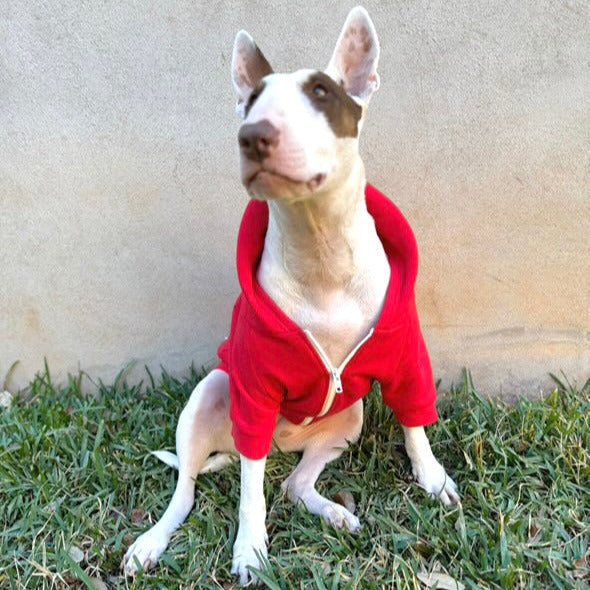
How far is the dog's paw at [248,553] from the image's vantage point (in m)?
2.00

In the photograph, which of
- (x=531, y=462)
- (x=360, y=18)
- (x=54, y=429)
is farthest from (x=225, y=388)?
(x=360, y=18)

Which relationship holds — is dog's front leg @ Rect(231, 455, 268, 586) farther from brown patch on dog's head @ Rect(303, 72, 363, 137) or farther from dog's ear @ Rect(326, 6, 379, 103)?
dog's ear @ Rect(326, 6, 379, 103)

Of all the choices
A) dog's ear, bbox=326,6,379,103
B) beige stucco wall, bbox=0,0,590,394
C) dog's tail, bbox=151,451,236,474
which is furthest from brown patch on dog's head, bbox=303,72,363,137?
dog's tail, bbox=151,451,236,474

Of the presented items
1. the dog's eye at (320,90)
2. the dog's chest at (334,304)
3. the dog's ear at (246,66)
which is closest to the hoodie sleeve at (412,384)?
the dog's chest at (334,304)

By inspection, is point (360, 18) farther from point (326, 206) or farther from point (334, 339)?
point (334, 339)

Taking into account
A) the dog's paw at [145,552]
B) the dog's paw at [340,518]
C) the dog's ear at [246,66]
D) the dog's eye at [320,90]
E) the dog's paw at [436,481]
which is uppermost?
the dog's ear at [246,66]

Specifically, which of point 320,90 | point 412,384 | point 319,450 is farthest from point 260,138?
point 319,450

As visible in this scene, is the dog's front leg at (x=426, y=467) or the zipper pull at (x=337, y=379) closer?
the zipper pull at (x=337, y=379)

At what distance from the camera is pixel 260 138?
4.76 feet

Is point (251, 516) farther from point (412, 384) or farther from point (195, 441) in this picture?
point (412, 384)

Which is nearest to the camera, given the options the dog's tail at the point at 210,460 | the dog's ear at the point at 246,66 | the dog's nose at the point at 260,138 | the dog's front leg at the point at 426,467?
the dog's nose at the point at 260,138

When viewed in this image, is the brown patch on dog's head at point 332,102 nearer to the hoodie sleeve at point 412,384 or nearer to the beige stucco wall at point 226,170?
the hoodie sleeve at point 412,384

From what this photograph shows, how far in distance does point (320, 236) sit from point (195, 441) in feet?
3.42

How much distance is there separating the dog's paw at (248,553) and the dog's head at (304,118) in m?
1.24
